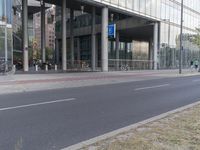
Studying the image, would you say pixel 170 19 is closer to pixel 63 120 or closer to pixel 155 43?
pixel 155 43

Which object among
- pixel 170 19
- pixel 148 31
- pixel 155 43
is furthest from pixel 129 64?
pixel 170 19

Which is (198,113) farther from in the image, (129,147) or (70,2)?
(70,2)

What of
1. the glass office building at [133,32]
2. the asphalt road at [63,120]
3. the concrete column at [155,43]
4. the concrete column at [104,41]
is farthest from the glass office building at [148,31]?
the asphalt road at [63,120]

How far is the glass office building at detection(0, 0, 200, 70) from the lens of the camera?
46844 millimetres

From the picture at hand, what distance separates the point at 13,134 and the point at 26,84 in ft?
42.9

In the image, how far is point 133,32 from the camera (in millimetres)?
59500

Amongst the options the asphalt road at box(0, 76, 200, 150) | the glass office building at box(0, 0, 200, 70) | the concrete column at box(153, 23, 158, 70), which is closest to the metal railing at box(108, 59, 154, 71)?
the glass office building at box(0, 0, 200, 70)

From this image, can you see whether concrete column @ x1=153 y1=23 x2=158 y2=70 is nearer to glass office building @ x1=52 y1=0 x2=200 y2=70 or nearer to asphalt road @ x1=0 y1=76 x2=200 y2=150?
glass office building @ x1=52 y1=0 x2=200 y2=70

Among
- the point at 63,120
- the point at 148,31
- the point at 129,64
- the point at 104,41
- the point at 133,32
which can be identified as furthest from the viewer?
the point at 133,32

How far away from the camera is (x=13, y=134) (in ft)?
25.1

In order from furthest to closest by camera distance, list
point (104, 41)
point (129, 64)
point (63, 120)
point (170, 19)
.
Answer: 1. point (170, 19)
2. point (129, 64)
3. point (104, 41)
4. point (63, 120)

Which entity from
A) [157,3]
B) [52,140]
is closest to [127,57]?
[157,3]

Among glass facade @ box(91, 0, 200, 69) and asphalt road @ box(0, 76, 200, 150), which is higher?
glass facade @ box(91, 0, 200, 69)

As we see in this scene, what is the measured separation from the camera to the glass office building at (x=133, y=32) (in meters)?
46.8
